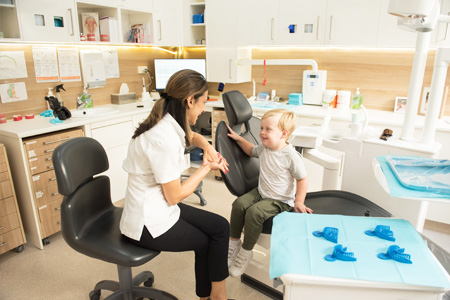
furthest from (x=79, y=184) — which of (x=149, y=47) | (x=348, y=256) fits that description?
(x=149, y=47)

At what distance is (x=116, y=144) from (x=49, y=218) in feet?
2.67

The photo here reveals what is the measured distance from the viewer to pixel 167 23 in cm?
358

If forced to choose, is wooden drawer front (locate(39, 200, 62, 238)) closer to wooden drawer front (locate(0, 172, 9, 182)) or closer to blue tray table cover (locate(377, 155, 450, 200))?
wooden drawer front (locate(0, 172, 9, 182))

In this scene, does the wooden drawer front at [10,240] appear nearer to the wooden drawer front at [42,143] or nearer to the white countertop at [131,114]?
the wooden drawer front at [42,143]

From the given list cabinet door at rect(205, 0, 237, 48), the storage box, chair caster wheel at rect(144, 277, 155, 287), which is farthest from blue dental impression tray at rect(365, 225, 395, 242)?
the storage box

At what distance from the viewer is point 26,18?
2.41 metres

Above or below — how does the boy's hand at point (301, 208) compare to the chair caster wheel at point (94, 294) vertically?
above

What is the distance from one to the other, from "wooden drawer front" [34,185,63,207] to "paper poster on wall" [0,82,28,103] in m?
0.83

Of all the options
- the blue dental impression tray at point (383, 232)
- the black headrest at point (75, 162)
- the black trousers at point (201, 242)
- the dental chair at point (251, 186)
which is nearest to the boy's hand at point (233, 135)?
the dental chair at point (251, 186)

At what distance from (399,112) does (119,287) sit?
2.73m

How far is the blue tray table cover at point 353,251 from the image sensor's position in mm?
923

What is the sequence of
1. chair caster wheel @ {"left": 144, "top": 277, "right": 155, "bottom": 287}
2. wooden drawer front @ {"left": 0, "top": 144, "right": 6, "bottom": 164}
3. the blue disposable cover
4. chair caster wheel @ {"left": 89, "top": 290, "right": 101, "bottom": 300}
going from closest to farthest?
the blue disposable cover < chair caster wheel @ {"left": 89, "top": 290, "right": 101, "bottom": 300} < chair caster wheel @ {"left": 144, "top": 277, "right": 155, "bottom": 287} < wooden drawer front @ {"left": 0, "top": 144, "right": 6, "bottom": 164}

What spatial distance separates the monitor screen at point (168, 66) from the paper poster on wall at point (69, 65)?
86 cm

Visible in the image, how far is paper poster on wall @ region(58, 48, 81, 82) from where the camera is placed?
9.70 feet
